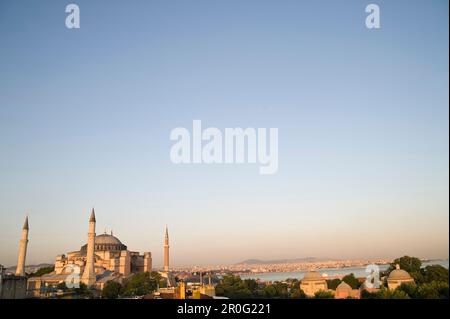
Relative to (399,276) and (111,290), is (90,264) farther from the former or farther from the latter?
(399,276)

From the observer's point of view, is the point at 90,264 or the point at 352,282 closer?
the point at 352,282

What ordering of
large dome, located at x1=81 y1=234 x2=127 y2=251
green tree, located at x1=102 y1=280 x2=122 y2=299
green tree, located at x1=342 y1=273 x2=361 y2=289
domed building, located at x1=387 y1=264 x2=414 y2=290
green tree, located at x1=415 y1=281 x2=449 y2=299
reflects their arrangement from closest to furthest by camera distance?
green tree, located at x1=415 y1=281 x2=449 y2=299
domed building, located at x1=387 y1=264 x2=414 y2=290
green tree, located at x1=102 y1=280 x2=122 y2=299
green tree, located at x1=342 y1=273 x2=361 y2=289
large dome, located at x1=81 y1=234 x2=127 y2=251

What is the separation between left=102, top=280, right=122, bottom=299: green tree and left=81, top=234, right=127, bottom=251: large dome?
8261 mm

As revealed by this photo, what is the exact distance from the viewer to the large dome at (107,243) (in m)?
38.9

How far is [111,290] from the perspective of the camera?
97.5 feet

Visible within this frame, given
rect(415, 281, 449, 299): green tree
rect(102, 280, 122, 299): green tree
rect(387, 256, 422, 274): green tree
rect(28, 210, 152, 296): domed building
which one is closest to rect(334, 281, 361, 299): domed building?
rect(415, 281, 449, 299): green tree

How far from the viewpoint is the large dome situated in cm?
3888

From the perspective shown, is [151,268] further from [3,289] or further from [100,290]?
[3,289]

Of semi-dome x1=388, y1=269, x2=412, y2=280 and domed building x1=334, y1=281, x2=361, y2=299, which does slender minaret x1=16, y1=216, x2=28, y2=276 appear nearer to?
domed building x1=334, y1=281, x2=361, y2=299

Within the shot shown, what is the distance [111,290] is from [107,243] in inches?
398

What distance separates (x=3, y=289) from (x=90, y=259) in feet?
41.2

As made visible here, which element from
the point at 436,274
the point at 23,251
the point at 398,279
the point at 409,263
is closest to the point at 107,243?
the point at 23,251
